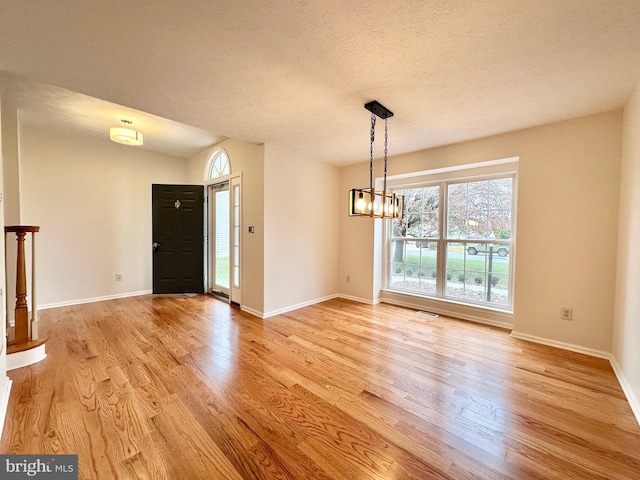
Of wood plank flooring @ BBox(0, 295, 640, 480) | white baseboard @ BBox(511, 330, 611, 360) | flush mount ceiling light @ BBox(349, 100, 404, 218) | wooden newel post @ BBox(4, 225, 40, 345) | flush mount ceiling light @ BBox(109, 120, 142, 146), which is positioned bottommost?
wood plank flooring @ BBox(0, 295, 640, 480)

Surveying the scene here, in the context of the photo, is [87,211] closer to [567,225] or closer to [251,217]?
[251,217]

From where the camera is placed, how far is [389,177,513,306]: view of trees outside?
3570 millimetres

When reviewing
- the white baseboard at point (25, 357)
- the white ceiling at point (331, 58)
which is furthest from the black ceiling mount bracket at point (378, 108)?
the white baseboard at point (25, 357)

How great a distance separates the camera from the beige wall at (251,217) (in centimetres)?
373

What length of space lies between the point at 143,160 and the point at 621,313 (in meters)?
6.90

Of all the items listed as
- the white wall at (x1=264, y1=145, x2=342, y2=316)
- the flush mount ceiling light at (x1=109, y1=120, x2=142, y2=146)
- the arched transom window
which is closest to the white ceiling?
the flush mount ceiling light at (x1=109, y1=120, x2=142, y2=146)

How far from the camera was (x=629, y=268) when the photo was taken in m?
2.16

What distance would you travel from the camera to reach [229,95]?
2348 mm

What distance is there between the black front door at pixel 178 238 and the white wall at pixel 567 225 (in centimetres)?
474

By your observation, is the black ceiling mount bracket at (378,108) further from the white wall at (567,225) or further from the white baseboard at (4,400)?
the white baseboard at (4,400)

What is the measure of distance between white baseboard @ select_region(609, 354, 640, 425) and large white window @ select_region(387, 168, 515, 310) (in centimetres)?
115

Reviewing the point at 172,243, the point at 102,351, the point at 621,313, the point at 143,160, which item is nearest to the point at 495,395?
the point at 621,313

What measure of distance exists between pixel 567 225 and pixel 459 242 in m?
1.27

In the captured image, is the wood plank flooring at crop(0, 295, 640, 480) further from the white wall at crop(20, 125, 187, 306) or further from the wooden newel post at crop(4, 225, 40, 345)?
the white wall at crop(20, 125, 187, 306)
